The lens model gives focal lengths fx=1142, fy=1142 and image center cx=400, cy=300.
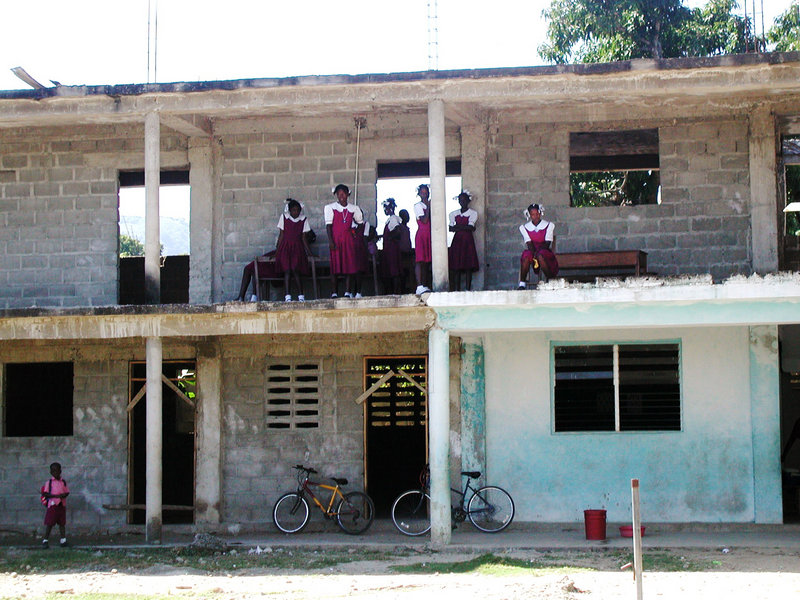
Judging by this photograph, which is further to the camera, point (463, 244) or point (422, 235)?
point (463, 244)

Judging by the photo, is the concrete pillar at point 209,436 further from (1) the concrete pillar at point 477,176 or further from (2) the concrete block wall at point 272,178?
(1) the concrete pillar at point 477,176

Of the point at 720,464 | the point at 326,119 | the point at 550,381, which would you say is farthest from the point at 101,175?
the point at 720,464

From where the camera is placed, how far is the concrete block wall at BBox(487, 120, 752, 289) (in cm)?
1576

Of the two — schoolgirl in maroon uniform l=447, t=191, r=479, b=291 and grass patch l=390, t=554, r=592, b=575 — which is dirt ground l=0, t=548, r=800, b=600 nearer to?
grass patch l=390, t=554, r=592, b=575

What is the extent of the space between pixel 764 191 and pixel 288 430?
743 centimetres

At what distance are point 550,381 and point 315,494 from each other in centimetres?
366

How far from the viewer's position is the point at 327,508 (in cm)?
1574

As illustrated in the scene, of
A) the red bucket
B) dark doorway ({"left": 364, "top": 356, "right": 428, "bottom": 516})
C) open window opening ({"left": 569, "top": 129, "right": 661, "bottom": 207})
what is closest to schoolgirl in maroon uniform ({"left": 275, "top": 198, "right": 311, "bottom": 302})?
dark doorway ({"left": 364, "top": 356, "right": 428, "bottom": 516})

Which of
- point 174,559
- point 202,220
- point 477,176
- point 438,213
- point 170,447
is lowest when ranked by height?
point 174,559

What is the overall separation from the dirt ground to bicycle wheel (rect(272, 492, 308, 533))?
6.87ft

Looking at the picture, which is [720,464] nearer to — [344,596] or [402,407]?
[402,407]

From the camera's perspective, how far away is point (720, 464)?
15.3 meters

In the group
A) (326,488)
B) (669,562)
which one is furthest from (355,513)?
(669,562)

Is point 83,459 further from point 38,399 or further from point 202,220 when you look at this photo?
point 202,220
